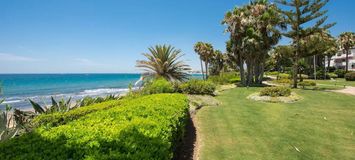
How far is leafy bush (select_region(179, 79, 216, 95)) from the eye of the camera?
1961cm

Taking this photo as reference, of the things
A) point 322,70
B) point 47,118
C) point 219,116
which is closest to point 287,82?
point 322,70

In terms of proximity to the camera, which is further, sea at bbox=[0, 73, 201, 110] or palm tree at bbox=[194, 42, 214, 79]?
palm tree at bbox=[194, 42, 214, 79]

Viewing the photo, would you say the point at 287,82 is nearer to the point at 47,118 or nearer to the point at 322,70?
the point at 322,70

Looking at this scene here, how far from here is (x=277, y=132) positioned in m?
10.2

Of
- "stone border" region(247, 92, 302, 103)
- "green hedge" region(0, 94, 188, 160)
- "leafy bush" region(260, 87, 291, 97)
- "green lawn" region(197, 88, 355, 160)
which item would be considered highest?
"green hedge" region(0, 94, 188, 160)

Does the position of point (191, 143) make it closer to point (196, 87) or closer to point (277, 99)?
Answer: point (196, 87)

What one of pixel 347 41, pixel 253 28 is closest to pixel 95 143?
pixel 253 28

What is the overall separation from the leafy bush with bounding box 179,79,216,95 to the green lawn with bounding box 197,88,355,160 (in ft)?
13.9

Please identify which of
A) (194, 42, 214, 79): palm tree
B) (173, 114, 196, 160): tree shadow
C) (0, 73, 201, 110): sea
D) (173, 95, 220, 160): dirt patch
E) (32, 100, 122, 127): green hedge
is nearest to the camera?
(173, 114, 196, 160): tree shadow

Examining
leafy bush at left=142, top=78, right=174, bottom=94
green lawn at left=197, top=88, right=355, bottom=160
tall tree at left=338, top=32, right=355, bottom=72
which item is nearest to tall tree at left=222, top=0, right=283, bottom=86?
green lawn at left=197, top=88, right=355, bottom=160

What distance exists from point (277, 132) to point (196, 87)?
1025 cm

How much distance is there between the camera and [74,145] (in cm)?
429

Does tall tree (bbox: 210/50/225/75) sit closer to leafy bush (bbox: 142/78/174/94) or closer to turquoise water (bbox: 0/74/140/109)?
turquoise water (bbox: 0/74/140/109)

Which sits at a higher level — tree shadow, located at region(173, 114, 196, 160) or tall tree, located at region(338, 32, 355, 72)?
tall tree, located at region(338, 32, 355, 72)
